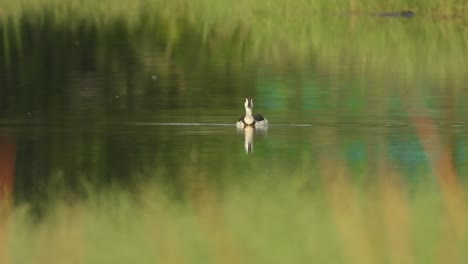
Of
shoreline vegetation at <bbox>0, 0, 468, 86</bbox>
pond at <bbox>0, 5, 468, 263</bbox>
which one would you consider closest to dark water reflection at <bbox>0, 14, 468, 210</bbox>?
pond at <bbox>0, 5, 468, 263</bbox>

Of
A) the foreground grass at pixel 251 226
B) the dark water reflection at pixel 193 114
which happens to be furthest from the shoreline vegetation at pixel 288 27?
the foreground grass at pixel 251 226

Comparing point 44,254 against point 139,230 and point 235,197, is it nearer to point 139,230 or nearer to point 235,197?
point 139,230

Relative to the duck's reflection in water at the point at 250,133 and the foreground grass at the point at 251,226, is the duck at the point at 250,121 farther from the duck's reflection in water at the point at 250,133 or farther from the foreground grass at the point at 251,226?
the foreground grass at the point at 251,226

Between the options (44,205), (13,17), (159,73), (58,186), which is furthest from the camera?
(13,17)

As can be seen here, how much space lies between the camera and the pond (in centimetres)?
1254

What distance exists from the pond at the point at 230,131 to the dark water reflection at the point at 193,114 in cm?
3

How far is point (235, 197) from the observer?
13.2 meters

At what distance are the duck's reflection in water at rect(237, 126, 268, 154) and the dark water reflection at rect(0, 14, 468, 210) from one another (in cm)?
8

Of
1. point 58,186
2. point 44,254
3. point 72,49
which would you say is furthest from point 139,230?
point 72,49

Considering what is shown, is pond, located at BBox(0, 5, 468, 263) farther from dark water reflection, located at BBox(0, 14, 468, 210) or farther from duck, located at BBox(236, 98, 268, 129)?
duck, located at BBox(236, 98, 268, 129)

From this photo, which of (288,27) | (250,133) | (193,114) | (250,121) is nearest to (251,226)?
(250,133)

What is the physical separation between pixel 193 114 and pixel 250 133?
223cm

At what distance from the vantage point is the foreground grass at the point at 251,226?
35.6ft

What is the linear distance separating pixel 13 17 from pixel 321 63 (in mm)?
13435
